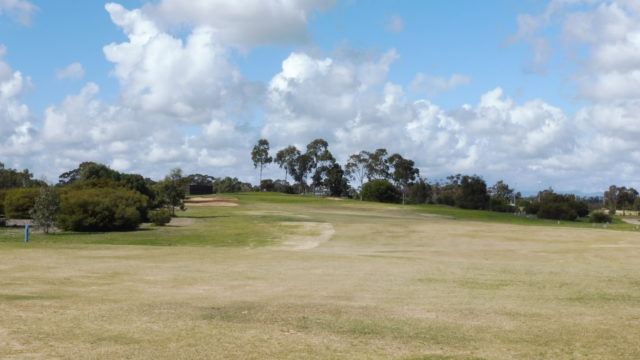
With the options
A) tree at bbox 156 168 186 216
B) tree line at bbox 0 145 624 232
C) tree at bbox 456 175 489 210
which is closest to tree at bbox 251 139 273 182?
tree line at bbox 0 145 624 232

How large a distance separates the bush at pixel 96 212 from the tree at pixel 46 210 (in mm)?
710

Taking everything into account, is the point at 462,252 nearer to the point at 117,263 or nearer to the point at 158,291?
→ the point at 117,263

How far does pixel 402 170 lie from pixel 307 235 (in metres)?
137

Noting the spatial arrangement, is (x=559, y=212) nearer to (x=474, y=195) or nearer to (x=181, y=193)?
(x=474, y=195)

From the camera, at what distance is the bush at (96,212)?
1927 inches

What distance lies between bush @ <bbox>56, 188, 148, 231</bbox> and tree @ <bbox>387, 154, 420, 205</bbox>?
136 metres

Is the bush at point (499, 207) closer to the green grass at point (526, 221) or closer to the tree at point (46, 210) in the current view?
the green grass at point (526, 221)

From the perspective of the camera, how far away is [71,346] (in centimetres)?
1054

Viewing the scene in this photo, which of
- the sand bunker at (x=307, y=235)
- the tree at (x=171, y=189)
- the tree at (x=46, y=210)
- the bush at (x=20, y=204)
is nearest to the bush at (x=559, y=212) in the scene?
the sand bunker at (x=307, y=235)

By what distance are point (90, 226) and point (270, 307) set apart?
3876cm

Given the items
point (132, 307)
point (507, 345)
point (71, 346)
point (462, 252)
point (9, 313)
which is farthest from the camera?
point (462, 252)

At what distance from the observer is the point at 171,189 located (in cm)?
6969

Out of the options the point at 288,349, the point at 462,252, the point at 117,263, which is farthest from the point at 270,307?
the point at 462,252

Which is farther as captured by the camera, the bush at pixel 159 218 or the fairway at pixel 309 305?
the bush at pixel 159 218
